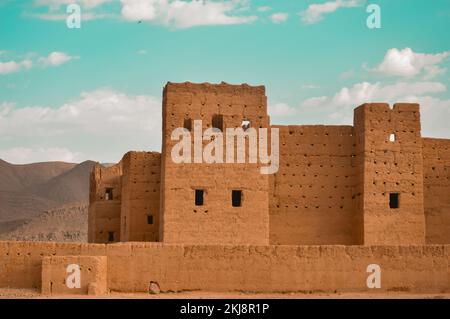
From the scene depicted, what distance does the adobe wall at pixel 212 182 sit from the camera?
30828mm

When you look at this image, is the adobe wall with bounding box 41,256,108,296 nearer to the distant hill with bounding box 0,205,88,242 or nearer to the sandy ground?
the sandy ground

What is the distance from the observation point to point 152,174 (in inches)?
1303

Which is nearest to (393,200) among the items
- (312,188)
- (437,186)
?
(437,186)

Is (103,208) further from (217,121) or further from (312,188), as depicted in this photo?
(312,188)

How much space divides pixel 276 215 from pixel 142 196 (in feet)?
18.0

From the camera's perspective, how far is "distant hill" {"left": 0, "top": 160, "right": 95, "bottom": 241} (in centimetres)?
7038

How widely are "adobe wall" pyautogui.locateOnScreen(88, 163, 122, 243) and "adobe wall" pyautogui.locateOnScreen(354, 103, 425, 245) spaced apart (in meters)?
10.6

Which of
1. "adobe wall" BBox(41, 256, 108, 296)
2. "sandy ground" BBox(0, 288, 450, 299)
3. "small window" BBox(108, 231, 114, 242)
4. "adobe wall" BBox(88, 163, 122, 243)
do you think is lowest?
"sandy ground" BBox(0, 288, 450, 299)

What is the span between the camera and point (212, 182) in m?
31.2

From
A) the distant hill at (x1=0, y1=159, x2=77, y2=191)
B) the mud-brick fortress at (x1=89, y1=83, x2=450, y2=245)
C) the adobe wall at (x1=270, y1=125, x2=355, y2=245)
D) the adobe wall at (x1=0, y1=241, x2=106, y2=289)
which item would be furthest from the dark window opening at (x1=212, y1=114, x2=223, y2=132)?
the distant hill at (x1=0, y1=159, x2=77, y2=191)

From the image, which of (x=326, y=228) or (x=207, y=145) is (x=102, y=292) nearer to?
(x=207, y=145)

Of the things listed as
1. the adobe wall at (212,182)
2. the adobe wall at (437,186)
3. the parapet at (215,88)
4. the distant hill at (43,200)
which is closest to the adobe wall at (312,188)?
the adobe wall at (212,182)
